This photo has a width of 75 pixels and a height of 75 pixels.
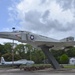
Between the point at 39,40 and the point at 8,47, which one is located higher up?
the point at 8,47

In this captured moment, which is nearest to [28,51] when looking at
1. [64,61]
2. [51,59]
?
[64,61]

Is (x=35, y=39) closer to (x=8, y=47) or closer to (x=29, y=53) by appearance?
(x=29, y=53)

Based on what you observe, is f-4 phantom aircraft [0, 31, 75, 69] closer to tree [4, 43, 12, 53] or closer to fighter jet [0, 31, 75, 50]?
fighter jet [0, 31, 75, 50]

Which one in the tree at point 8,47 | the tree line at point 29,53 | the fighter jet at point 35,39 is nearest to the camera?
the fighter jet at point 35,39

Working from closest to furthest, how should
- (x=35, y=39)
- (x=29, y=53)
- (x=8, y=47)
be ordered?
(x=35, y=39)
(x=29, y=53)
(x=8, y=47)

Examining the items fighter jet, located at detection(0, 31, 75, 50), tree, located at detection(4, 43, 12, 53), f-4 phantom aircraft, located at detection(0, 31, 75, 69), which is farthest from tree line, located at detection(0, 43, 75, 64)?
fighter jet, located at detection(0, 31, 75, 50)

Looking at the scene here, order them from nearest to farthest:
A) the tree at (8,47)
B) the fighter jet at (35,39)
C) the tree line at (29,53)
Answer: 1. the fighter jet at (35,39)
2. the tree line at (29,53)
3. the tree at (8,47)

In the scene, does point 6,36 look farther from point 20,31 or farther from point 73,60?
point 73,60

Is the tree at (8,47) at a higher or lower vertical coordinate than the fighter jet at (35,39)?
higher

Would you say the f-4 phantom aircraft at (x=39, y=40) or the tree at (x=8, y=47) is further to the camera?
the tree at (x=8, y=47)

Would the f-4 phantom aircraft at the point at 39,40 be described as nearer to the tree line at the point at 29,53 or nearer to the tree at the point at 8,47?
the tree line at the point at 29,53

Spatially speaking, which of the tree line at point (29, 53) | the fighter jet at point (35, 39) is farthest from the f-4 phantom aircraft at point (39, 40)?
the tree line at point (29, 53)

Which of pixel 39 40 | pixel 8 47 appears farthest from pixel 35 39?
pixel 8 47

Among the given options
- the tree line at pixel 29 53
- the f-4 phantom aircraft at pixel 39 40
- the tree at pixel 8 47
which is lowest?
the f-4 phantom aircraft at pixel 39 40
